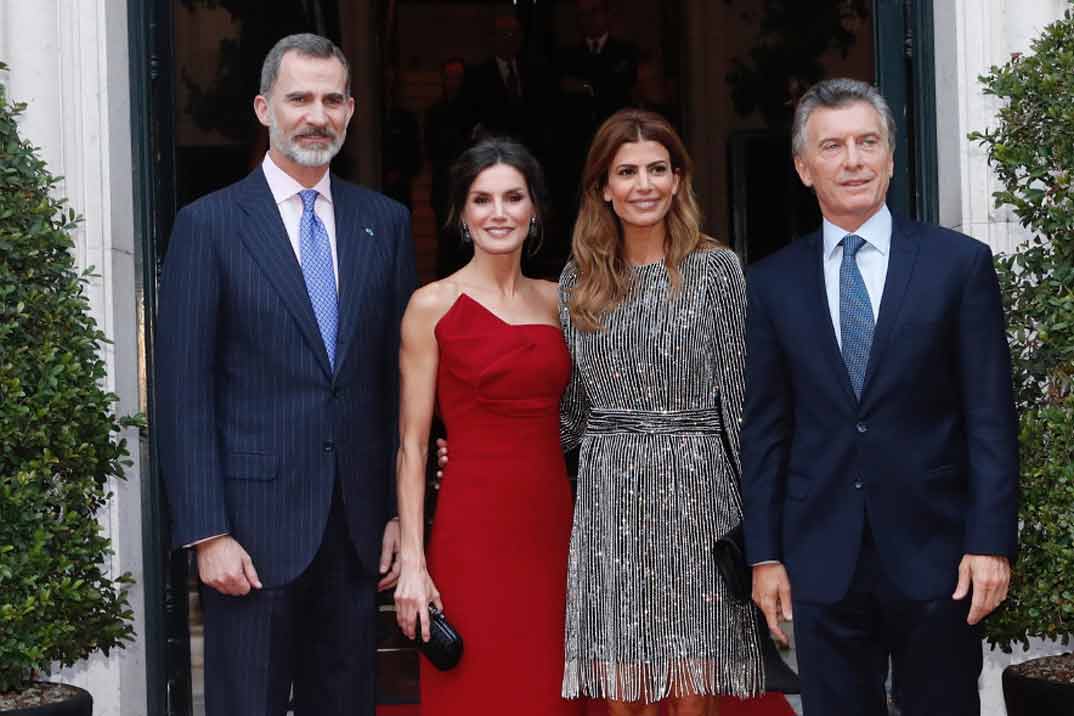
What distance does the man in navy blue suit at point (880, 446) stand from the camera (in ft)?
11.9

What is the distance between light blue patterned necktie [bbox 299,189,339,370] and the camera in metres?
4.01

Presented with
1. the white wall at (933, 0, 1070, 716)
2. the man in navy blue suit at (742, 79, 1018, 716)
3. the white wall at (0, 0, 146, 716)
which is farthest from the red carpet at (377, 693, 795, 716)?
the man in navy blue suit at (742, 79, 1018, 716)

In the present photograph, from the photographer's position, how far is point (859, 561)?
12.1 ft

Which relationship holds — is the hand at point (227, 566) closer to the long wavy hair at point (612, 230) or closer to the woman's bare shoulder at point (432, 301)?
the woman's bare shoulder at point (432, 301)

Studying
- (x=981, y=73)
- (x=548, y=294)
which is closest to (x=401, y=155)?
(x=981, y=73)

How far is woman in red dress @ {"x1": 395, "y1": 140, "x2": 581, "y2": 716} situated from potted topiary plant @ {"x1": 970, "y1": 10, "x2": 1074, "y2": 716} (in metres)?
1.23

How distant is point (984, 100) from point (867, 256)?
56.6 inches

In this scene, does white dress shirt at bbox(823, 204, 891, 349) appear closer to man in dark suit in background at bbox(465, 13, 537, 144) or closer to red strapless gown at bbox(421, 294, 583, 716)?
red strapless gown at bbox(421, 294, 583, 716)

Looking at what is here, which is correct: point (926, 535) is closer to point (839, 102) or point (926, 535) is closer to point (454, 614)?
point (839, 102)

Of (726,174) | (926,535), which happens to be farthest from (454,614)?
(726,174)

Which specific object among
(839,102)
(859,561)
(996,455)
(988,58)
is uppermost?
(988,58)

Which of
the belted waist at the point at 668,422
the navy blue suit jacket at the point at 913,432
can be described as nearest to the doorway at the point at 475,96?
the belted waist at the point at 668,422

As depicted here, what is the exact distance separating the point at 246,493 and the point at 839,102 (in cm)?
177

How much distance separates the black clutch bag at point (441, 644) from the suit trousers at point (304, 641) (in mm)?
183
